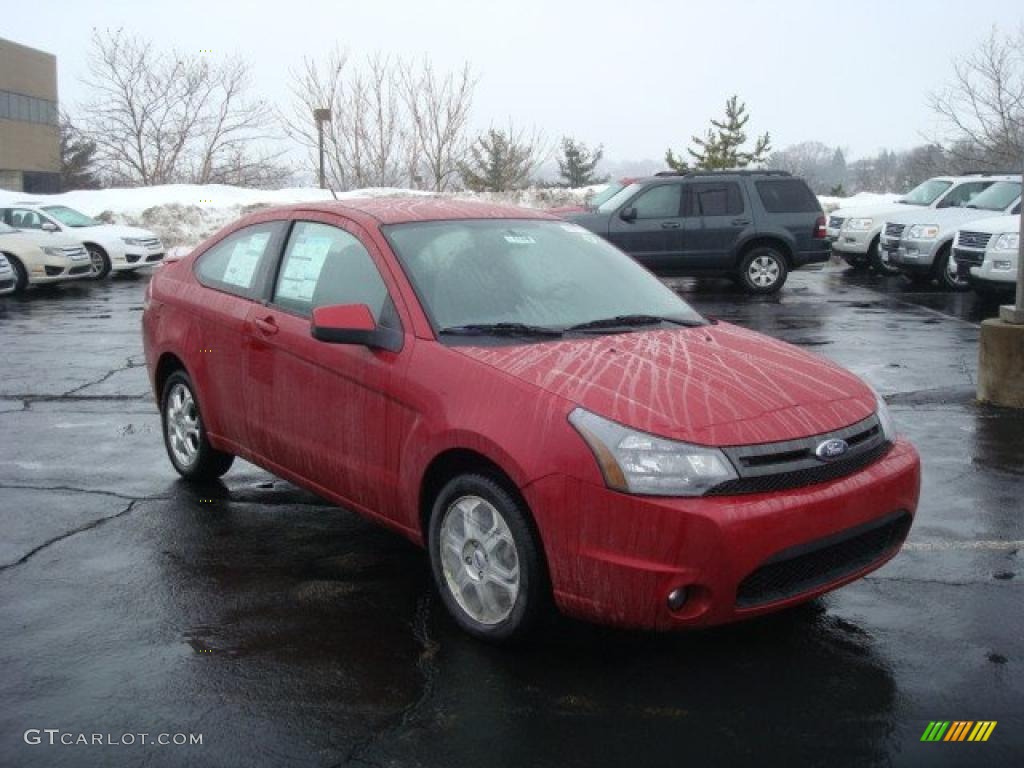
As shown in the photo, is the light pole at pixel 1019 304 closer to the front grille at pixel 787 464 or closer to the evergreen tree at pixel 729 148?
the front grille at pixel 787 464

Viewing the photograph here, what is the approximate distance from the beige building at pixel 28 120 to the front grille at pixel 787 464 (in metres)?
68.6

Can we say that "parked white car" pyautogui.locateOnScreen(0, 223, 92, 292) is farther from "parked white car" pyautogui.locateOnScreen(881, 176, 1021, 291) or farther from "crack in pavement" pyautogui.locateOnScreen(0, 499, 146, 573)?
"parked white car" pyautogui.locateOnScreen(881, 176, 1021, 291)

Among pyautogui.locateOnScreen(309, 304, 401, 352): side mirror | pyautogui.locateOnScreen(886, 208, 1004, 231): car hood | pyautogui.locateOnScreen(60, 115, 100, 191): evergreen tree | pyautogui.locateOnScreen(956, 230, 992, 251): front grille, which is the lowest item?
pyautogui.locateOnScreen(309, 304, 401, 352): side mirror

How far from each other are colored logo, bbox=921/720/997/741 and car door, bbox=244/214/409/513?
2.11 m

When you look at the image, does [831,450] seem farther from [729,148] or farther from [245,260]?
[729,148]

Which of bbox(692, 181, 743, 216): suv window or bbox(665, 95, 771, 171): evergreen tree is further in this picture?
bbox(665, 95, 771, 171): evergreen tree

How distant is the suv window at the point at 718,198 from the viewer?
17250 millimetres

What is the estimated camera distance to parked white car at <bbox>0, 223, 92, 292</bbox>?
727 inches

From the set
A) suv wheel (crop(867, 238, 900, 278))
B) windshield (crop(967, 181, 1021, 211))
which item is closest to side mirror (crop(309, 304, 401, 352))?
windshield (crop(967, 181, 1021, 211))

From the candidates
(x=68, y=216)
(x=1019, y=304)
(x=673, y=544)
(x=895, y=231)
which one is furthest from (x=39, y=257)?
(x=673, y=544)

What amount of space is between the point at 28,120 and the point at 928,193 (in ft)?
206

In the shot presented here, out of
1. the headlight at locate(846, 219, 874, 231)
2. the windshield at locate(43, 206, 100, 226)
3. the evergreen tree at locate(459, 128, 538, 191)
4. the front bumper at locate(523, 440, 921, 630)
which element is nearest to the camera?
the front bumper at locate(523, 440, 921, 630)

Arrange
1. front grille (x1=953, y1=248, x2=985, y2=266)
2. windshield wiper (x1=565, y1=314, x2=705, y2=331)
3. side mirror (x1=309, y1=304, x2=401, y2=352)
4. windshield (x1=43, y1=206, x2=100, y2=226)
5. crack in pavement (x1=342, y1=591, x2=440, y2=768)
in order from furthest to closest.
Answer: windshield (x1=43, y1=206, x2=100, y2=226)
front grille (x1=953, y1=248, x2=985, y2=266)
windshield wiper (x1=565, y1=314, x2=705, y2=331)
side mirror (x1=309, y1=304, x2=401, y2=352)
crack in pavement (x1=342, y1=591, x2=440, y2=768)

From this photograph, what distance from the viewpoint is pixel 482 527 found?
393cm
